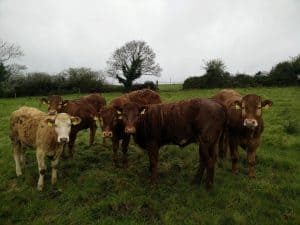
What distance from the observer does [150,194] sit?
28.0 ft

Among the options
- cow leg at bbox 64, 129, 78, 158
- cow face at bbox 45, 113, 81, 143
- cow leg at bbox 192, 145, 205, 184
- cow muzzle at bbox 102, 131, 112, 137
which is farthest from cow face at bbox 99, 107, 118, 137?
cow leg at bbox 192, 145, 205, 184

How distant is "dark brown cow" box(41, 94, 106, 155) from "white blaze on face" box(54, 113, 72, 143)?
2.25 metres

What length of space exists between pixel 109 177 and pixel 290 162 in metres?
5.16

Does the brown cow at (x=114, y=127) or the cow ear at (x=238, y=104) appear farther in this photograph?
the brown cow at (x=114, y=127)

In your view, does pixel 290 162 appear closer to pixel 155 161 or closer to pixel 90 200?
pixel 155 161

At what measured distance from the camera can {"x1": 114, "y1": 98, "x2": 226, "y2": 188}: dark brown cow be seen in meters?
8.48

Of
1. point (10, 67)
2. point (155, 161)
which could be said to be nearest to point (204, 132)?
point (155, 161)

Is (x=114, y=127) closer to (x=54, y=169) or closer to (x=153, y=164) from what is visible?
(x=153, y=164)

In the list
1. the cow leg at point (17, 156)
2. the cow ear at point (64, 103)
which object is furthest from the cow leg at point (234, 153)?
the cow leg at point (17, 156)

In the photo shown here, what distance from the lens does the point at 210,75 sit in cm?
4425

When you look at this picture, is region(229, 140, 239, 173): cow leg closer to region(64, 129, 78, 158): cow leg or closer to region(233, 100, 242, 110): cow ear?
region(233, 100, 242, 110): cow ear

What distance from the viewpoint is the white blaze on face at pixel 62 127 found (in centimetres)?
840

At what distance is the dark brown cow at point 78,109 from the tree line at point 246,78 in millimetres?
31536

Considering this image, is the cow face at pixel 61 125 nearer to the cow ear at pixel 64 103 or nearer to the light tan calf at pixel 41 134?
the light tan calf at pixel 41 134
